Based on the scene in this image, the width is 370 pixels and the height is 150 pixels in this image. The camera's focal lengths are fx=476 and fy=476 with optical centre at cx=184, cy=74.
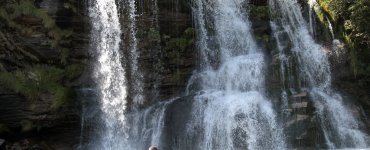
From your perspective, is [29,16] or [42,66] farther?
[29,16]

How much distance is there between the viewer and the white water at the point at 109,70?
1692cm

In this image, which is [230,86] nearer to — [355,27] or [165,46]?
[165,46]

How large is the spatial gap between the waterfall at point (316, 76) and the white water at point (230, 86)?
4.34 feet

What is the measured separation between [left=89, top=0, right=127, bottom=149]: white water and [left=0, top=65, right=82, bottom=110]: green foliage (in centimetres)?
127

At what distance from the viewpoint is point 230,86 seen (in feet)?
57.6

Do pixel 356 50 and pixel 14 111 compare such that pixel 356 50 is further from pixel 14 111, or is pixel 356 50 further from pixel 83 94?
pixel 14 111

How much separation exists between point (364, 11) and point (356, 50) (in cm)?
153

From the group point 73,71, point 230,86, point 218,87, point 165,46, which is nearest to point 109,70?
point 73,71

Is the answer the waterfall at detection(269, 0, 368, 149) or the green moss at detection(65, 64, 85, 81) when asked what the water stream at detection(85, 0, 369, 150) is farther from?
the green moss at detection(65, 64, 85, 81)

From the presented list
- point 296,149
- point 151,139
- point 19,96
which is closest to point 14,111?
point 19,96

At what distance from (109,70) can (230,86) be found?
4707 millimetres

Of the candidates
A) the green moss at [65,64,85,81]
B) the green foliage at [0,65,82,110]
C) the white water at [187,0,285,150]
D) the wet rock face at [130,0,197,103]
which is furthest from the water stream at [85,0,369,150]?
the green foliage at [0,65,82,110]

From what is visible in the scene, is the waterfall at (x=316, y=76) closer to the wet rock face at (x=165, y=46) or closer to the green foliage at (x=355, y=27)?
the green foliage at (x=355, y=27)

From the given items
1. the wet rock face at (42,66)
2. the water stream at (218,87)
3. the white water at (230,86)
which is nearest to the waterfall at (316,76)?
the water stream at (218,87)
